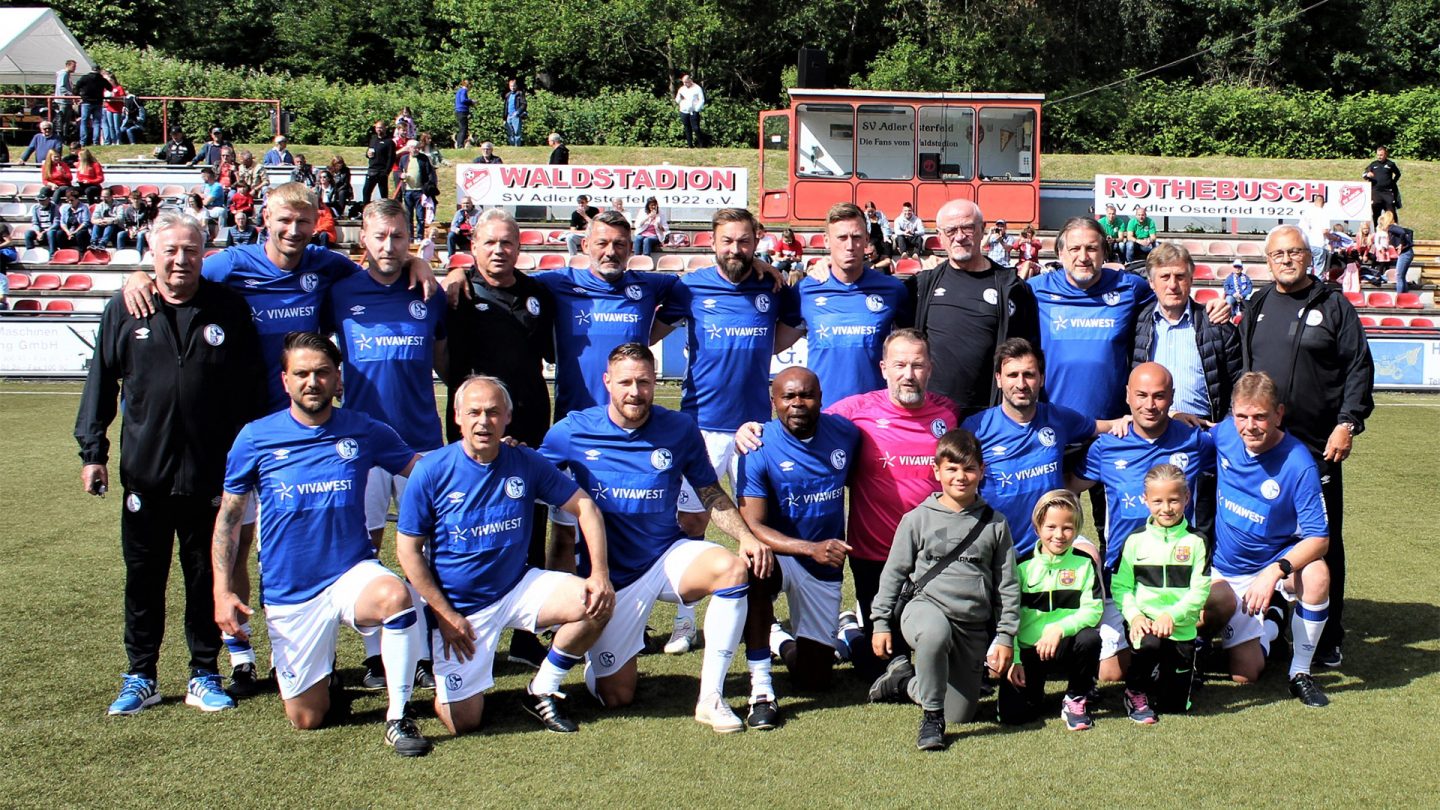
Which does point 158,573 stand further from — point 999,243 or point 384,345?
point 999,243

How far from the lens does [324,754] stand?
510 cm

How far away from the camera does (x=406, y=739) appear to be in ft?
16.8

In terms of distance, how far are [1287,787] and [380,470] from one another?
4.17 metres

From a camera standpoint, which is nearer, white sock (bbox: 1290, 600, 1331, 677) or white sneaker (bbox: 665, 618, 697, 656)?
white sock (bbox: 1290, 600, 1331, 677)

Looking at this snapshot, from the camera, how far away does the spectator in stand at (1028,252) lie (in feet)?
74.8

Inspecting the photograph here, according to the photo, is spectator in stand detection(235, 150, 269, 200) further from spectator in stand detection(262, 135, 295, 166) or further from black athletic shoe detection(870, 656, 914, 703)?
black athletic shoe detection(870, 656, 914, 703)

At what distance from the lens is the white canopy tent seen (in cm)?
3269

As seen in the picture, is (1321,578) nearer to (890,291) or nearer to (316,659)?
(890,291)

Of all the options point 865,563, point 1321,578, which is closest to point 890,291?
point 865,563

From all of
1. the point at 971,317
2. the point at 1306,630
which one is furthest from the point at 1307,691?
the point at 971,317

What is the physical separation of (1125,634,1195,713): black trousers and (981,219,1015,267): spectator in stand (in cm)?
1788

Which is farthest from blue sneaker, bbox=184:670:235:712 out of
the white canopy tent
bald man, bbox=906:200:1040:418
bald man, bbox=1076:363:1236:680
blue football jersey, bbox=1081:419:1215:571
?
the white canopy tent

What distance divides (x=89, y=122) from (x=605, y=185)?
1488 centimetres

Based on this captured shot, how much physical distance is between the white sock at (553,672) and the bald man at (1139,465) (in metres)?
2.45
